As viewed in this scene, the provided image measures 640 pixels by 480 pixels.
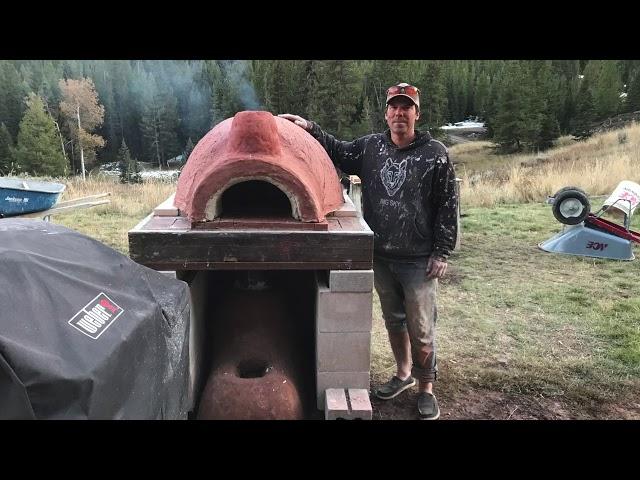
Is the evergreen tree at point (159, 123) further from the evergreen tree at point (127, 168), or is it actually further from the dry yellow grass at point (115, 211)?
the dry yellow grass at point (115, 211)

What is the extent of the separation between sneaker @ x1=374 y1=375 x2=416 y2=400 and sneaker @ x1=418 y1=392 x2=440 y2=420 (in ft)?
0.87

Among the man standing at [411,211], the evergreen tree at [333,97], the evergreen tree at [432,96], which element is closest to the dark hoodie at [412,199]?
the man standing at [411,211]

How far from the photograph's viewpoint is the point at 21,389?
1345mm

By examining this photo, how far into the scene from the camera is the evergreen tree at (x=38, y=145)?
17469 mm

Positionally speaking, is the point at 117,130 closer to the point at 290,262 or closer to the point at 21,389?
the point at 290,262

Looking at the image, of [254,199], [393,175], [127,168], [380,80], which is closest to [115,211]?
[127,168]

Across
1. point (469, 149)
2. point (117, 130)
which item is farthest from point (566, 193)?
point (469, 149)

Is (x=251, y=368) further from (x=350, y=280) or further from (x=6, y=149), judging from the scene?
(x=6, y=149)

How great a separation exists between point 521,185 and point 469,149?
54.3 feet

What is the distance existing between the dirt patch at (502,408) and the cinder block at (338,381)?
25.0 inches

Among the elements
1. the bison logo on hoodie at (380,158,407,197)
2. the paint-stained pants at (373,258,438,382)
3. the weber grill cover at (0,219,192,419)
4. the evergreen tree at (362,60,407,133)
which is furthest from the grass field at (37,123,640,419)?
the evergreen tree at (362,60,407,133)

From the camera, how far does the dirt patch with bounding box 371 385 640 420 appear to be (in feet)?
12.4

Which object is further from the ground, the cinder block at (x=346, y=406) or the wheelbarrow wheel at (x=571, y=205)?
the wheelbarrow wheel at (x=571, y=205)

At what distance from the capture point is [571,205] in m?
7.43
